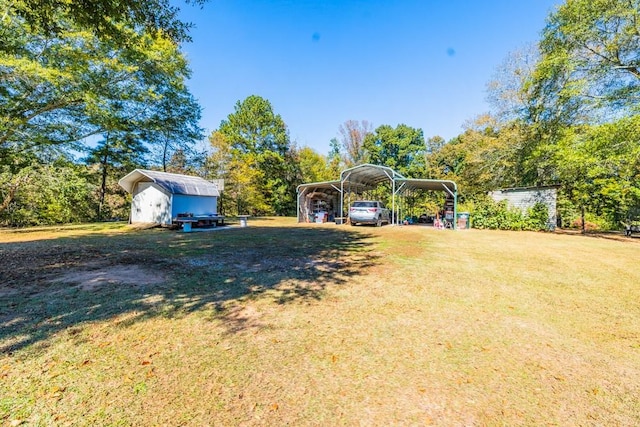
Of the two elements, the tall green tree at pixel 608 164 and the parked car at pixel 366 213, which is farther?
the parked car at pixel 366 213

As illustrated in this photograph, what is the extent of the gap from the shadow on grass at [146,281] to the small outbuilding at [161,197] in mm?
7270

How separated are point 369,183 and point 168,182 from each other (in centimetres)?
1503

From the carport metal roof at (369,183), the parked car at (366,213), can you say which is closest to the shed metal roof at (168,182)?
the carport metal roof at (369,183)

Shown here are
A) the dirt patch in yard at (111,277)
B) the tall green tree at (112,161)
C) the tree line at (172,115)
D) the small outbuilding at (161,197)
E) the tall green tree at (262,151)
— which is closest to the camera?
the dirt patch in yard at (111,277)

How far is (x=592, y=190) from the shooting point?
48.5 feet

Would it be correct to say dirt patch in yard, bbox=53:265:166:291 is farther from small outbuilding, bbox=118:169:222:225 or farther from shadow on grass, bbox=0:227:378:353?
small outbuilding, bbox=118:169:222:225

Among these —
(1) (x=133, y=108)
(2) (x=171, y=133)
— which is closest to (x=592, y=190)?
(1) (x=133, y=108)

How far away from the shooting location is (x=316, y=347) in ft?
9.46

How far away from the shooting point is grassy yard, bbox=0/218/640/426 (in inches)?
79.2

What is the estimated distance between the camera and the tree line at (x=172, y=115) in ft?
36.9

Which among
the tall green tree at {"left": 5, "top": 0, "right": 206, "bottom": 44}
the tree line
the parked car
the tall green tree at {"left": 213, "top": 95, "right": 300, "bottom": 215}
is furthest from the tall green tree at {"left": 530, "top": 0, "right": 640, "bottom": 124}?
the tall green tree at {"left": 213, "top": 95, "right": 300, "bottom": 215}

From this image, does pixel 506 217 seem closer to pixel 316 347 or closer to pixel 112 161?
pixel 316 347

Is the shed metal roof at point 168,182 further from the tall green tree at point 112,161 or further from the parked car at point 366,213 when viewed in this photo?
the parked car at point 366,213

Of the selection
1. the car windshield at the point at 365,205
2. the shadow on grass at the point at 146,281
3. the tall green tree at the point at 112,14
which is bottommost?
the shadow on grass at the point at 146,281
